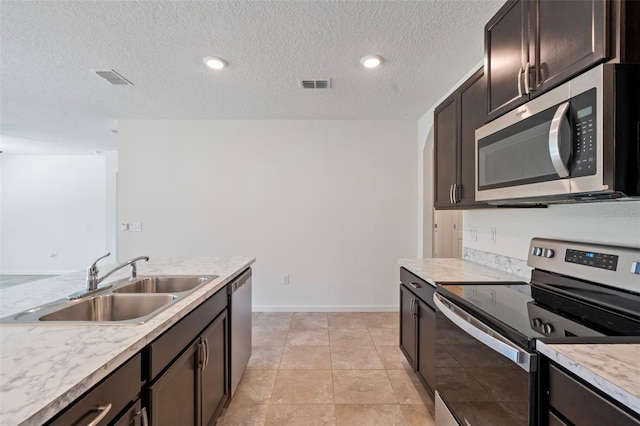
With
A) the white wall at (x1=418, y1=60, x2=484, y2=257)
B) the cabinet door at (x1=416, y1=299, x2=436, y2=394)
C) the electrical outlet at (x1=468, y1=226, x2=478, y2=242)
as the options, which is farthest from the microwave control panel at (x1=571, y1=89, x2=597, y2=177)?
the white wall at (x1=418, y1=60, x2=484, y2=257)

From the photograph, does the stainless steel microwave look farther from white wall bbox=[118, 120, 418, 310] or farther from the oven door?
white wall bbox=[118, 120, 418, 310]

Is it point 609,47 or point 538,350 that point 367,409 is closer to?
point 538,350

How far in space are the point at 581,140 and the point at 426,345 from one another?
1427 mm

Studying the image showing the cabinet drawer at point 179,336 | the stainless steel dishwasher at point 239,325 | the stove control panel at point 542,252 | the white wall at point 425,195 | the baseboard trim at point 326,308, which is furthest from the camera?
the baseboard trim at point 326,308

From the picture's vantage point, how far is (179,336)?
3.99 feet

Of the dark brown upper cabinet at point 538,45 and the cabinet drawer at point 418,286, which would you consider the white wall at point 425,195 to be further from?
the dark brown upper cabinet at point 538,45

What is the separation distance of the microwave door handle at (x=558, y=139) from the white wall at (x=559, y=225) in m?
0.47

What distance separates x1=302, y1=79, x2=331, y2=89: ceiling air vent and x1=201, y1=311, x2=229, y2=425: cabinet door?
7.00 ft

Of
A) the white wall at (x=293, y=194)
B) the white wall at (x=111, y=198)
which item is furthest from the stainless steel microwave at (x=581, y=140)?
the white wall at (x=111, y=198)

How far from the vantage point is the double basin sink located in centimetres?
109

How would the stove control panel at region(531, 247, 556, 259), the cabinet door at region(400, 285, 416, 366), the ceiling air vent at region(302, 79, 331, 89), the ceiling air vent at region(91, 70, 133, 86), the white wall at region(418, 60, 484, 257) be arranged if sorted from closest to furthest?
the stove control panel at region(531, 247, 556, 259) → the cabinet door at region(400, 285, 416, 366) → the ceiling air vent at region(91, 70, 133, 86) → the ceiling air vent at region(302, 79, 331, 89) → the white wall at region(418, 60, 484, 257)

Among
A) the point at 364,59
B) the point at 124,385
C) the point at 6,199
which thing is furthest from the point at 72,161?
the point at 124,385

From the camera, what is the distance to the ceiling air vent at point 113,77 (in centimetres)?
254

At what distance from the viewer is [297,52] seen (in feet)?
7.23
